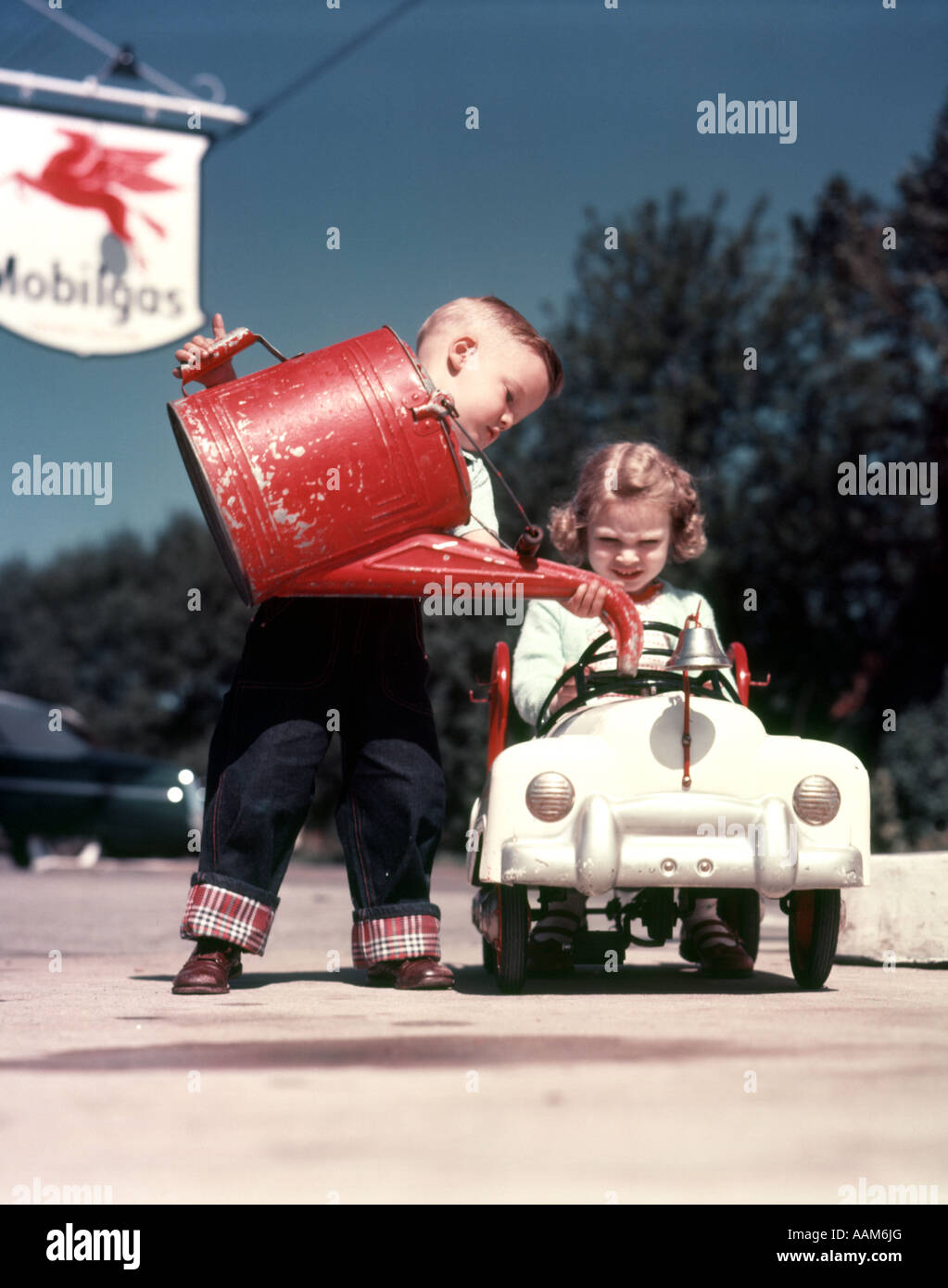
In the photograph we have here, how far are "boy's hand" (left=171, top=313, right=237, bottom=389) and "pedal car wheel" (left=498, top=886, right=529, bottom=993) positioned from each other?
1387 mm

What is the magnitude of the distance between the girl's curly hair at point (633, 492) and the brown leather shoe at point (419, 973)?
1.35 m

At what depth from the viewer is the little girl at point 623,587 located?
4258mm

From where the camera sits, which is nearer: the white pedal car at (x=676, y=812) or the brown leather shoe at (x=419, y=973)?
the white pedal car at (x=676, y=812)

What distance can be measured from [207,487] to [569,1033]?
1.41m

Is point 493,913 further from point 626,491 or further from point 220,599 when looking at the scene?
point 220,599

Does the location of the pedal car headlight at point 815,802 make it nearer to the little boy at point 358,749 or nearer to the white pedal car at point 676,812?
the white pedal car at point 676,812

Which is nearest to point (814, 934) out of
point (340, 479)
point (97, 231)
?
point (340, 479)

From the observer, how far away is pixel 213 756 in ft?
12.7

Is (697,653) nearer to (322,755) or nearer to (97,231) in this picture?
(322,755)

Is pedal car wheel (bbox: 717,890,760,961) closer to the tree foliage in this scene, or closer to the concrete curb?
the concrete curb

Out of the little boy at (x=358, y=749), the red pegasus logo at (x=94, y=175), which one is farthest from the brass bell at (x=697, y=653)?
the red pegasus logo at (x=94, y=175)

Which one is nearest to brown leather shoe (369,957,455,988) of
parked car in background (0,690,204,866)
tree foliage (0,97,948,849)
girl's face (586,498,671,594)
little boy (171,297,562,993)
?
little boy (171,297,562,993)

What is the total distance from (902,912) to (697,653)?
1.75 metres
